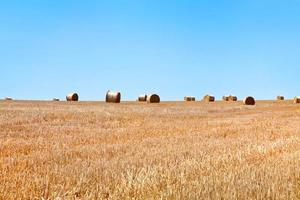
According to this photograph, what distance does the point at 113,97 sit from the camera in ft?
133

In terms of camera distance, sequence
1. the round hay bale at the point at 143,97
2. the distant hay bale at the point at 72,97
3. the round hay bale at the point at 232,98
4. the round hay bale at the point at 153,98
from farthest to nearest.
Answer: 1. the round hay bale at the point at 232,98
2. the round hay bale at the point at 143,97
3. the distant hay bale at the point at 72,97
4. the round hay bale at the point at 153,98

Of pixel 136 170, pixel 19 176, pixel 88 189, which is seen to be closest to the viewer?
pixel 88 189

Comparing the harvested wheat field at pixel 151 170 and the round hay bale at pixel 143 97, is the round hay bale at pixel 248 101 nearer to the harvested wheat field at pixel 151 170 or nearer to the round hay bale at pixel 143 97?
the round hay bale at pixel 143 97

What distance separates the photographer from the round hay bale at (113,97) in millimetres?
40344

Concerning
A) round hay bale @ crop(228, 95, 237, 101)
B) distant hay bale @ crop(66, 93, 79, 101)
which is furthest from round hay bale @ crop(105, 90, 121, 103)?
round hay bale @ crop(228, 95, 237, 101)

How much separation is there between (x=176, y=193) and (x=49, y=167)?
111 inches

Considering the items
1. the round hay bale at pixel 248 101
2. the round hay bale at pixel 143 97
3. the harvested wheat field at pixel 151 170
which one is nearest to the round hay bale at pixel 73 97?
the round hay bale at pixel 143 97

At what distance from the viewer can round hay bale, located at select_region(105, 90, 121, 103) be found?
4034 centimetres

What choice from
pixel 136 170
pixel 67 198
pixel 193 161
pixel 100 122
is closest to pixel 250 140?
pixel 193 161

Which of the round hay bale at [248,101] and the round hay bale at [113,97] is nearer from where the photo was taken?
the round hay bale at [113,97]

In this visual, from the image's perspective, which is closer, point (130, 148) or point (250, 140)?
point (130, 148)

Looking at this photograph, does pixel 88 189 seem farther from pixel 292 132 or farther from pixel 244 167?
pixel 292 132

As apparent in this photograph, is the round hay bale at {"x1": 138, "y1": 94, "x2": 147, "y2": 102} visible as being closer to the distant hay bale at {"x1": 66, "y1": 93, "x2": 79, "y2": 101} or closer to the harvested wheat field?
the distant hay bale at {"x1": 66, "y1": 93, "x2": 79, "y2": 101}

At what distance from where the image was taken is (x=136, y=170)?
21.5ft
